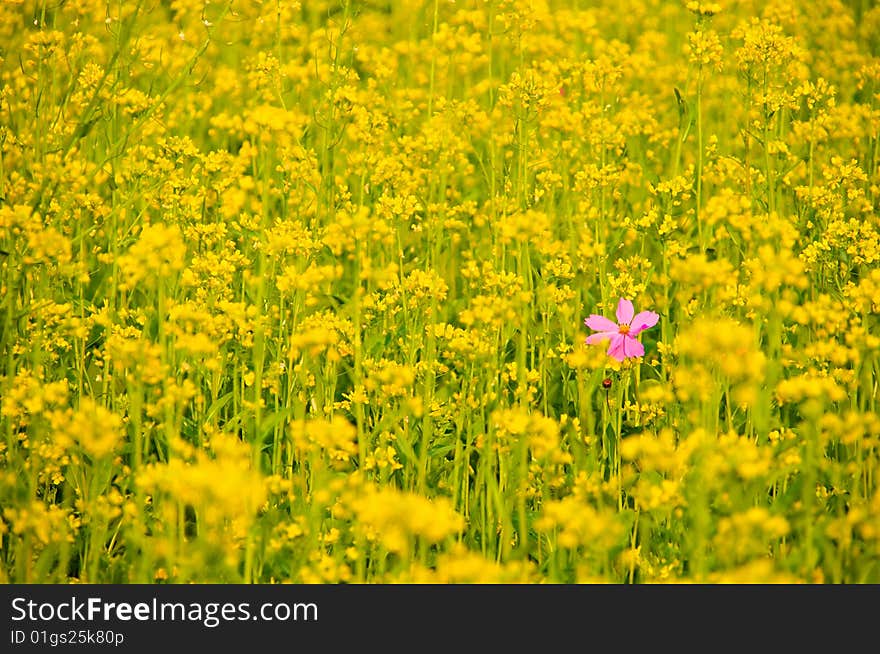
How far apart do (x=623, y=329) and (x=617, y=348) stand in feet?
0.26

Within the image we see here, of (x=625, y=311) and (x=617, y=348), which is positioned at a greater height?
(x=625, y=311)

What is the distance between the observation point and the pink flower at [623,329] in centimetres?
276

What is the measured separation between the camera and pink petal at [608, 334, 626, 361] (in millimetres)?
2748

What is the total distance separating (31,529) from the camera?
2.27 metres

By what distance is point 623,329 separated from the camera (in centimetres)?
282

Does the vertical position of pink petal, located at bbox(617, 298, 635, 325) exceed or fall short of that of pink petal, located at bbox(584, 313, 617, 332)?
it exceeds it

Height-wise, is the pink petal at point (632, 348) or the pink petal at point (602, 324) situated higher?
the pink petal at point (602, 324)

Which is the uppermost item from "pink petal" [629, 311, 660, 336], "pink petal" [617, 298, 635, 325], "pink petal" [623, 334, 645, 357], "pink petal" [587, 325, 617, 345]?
"pink petal" [617, 298, 635, 325]

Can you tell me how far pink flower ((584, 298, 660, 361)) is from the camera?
→ 2756mm

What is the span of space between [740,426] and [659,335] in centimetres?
42

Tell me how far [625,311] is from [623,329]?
0.05 metres

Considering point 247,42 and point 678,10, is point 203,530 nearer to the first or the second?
point 247,42
